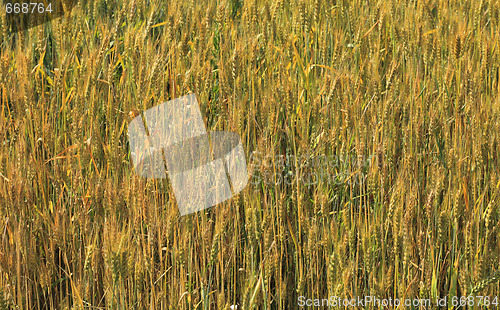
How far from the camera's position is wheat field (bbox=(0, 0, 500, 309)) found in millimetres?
969

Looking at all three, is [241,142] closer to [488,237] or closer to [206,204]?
[206,204]

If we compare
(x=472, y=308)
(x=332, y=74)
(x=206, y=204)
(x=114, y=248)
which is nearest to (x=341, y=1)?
(x=332, y=74)

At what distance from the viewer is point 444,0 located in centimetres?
193

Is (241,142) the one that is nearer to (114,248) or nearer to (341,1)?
(114,248)

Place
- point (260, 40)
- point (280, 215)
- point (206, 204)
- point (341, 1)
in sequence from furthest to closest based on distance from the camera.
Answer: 1. point (341, 1)
2. point (260, 40)
3. point (206, 204)
4. point (280, 215)

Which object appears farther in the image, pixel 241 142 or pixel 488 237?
pixel 241 142

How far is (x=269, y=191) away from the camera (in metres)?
1.16

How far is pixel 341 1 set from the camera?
1883mm

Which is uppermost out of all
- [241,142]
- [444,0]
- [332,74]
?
[444,0]

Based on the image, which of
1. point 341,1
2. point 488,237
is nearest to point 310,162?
point 488,237

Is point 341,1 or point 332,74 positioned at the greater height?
point 341,1

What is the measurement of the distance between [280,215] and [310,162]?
0.28 m

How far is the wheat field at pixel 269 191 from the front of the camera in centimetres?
97

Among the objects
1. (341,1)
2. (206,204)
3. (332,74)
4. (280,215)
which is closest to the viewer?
(280,215)
